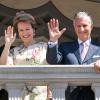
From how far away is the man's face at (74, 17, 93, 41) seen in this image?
4762mm

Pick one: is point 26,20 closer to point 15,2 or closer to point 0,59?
point 0,59

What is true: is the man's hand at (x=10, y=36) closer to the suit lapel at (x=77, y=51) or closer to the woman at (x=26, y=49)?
the woman at (x=26, y=49)

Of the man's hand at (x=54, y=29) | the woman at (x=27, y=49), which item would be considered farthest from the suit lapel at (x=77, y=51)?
the woman at (x=27, y=49)

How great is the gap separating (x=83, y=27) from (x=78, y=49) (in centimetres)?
18

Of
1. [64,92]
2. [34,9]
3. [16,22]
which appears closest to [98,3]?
[34,9]

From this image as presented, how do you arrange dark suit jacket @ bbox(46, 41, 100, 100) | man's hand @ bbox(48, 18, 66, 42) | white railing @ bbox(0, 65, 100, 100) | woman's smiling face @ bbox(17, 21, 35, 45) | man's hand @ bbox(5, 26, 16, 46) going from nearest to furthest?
white railing @ bbox(0, 65, 100, 100), dark suit jacket @ bbox(46, 41, 100, 100), man's hand @ bbox(48, 18, 66, 42), man's hand @ bbox(5, 26, 16, 46), woman's smiling face @ bbox(17, 21, 35, 45)

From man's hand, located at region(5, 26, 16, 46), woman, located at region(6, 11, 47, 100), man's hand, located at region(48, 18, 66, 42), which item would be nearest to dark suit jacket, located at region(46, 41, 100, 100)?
man's hand, located at region(48, 18, 66, 42)

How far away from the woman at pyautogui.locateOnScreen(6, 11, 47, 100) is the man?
239mm

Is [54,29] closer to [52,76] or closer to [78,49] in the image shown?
[78,49]

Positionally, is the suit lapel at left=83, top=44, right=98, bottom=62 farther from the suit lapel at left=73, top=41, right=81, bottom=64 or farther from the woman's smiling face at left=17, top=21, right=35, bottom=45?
the woman's smiling face at left=17, top=21, right=35, bottom=45

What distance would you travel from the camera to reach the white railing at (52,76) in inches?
172

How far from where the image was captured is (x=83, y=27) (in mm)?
4770

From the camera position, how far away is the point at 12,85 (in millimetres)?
4406

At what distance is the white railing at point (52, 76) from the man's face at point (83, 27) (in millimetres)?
495
